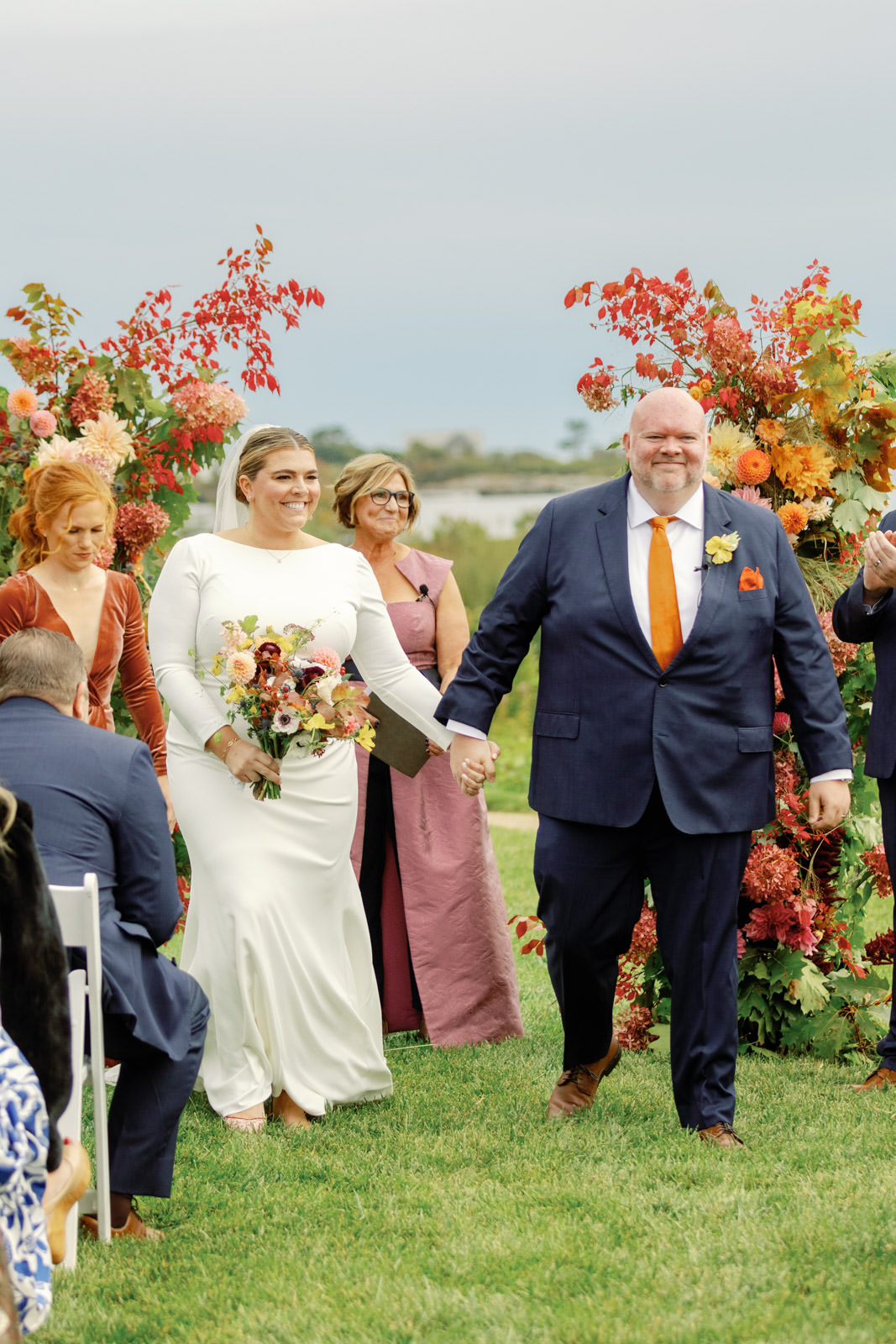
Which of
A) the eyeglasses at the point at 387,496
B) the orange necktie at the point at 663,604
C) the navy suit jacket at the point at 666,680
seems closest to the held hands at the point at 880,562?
the navy suit jacket at the point at 666,680

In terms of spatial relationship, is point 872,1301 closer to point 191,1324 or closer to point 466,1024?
point 191,1324

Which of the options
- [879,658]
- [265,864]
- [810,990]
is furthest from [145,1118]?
[879,658]

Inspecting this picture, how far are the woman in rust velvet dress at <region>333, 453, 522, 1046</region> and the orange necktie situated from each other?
6.03ft

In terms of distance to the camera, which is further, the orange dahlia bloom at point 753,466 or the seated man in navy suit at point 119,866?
the orange dahlia bloom at point 753,466

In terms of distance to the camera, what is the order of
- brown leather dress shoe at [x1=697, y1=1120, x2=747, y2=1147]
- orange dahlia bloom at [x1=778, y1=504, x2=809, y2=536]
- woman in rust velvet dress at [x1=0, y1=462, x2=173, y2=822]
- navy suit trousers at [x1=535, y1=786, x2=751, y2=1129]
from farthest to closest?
orange dahlia bloom at [x1=778, y1=504, x2=809, y2=536] < woman in rust velvet dress at [x1=0, y1=462, x2=173, y2=822] < navy suit trousers at [x1=535, y1=786, x2=751, y2=1129] < brown leather dress shoe at [x1=697, y1=1120, x2=747, y2=1147]

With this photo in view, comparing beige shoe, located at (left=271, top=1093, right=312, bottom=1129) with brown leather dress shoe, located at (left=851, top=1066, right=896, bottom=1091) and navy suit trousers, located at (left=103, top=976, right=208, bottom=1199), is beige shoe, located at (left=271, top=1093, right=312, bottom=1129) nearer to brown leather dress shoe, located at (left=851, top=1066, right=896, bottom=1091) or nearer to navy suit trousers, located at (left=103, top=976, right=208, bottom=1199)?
navy suit trousers, located at (left=103, top=976, right=208, bottom=1199)

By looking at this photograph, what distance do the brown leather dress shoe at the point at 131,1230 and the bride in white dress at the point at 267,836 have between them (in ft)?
3.28

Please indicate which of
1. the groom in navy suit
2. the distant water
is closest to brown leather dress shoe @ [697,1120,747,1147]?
the groom in navy suit

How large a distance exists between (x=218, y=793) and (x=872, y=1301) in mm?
2706

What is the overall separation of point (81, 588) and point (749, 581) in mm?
2504

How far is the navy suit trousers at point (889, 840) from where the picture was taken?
510 cm

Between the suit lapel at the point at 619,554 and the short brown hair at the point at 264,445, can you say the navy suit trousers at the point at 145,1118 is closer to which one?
the suit lapel at the point at 619,554

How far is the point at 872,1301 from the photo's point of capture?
10.4 ft

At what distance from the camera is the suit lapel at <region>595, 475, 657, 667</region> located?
4477mm
